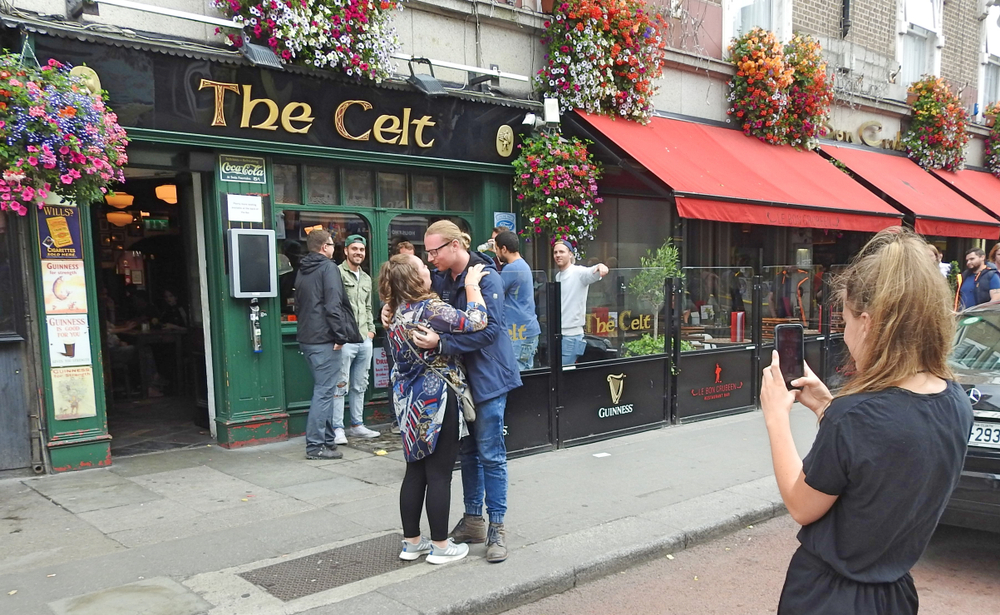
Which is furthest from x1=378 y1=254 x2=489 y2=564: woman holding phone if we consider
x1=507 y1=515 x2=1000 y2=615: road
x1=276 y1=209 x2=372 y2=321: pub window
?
x1=276 y1=209 x2=372 y2=321: pub window

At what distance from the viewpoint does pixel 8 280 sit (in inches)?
228

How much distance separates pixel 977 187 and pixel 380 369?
13946 mm

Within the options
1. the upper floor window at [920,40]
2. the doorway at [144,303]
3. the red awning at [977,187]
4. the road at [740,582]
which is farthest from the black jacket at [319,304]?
the red awning at [977,187]

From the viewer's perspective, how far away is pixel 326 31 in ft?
22.7

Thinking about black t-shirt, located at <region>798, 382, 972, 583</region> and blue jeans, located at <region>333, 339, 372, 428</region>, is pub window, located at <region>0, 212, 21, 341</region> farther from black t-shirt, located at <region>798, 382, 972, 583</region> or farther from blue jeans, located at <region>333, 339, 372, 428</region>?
black t-shirt, located at <region>798, 382, 972, 583</region>

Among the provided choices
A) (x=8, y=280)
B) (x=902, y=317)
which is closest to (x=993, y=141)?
(x=902, y=317)

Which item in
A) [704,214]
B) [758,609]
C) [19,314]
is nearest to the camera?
[758,609]

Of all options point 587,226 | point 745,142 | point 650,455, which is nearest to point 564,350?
point 650,455

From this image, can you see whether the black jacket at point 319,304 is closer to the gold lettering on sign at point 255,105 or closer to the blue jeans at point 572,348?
the gold lettering on sign at point 255,105

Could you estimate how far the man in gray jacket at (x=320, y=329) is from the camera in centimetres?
668

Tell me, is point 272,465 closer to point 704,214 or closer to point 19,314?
point 19,314

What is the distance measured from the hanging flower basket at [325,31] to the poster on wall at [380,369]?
2882 millimetres

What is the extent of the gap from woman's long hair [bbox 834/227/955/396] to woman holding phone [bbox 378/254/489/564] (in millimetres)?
2430

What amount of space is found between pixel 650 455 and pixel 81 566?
4670 mm
